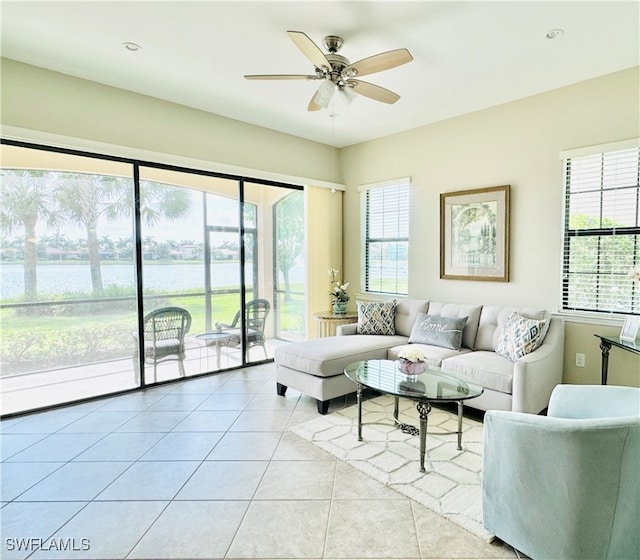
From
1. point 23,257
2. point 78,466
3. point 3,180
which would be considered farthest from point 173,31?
point 78,466

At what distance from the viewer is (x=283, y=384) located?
3771mm

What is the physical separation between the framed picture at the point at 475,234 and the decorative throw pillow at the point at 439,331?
68cm

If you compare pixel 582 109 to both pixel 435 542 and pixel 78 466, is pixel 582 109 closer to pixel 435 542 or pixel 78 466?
pixel 435 542

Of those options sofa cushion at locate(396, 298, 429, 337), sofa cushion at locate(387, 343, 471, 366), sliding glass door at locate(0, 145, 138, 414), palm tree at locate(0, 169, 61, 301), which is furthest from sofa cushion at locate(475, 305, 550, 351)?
palm tree at locate(0, 169, 61, 301)

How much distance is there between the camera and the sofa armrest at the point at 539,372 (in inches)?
113

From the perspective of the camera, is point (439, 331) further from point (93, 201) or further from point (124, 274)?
point (93, 201)

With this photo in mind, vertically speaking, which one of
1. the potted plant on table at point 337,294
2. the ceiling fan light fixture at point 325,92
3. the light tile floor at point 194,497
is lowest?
the light tile floor at point 194,497

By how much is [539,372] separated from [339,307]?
2.60m

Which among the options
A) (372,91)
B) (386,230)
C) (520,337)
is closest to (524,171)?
(520,337)

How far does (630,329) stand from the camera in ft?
9.92

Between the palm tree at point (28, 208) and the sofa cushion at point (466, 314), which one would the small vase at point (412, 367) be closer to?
the sofa cushion at point (466, 314)

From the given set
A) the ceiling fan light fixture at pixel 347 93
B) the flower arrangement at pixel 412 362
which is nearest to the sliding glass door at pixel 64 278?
the ceiling fan light fixture at pixel 347 93

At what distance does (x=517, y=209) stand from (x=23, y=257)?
15.6 ft

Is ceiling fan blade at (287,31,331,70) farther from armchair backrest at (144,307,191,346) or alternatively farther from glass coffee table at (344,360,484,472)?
armchair backrest at (144,307,191,346)
